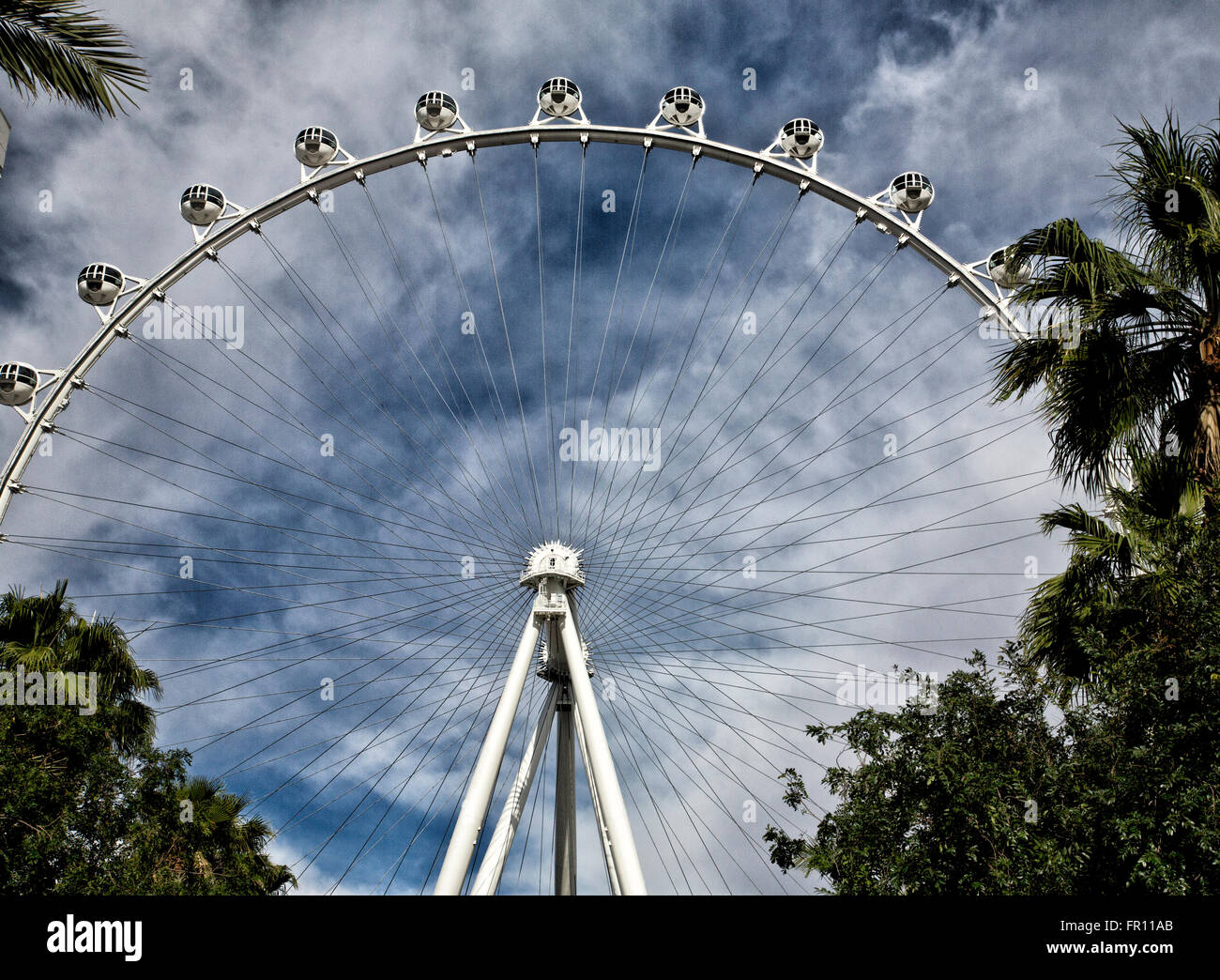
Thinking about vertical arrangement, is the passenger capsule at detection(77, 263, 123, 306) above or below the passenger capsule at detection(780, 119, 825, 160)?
below

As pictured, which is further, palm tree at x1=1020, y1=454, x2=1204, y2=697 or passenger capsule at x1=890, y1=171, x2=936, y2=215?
passenger capsule at x1=890, y1=171, x2=936, y2=215

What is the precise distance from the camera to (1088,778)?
43.4 ft

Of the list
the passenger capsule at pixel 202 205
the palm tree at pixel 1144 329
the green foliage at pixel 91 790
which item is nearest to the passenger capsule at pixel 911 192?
the palm tree at pixel 1144 329

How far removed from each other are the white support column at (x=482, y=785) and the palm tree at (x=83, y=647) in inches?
348

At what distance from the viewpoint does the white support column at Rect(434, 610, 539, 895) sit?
21750 millimetres

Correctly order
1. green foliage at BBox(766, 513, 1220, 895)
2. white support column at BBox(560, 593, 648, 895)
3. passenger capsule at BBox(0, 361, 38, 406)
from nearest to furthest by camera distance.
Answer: green foliage at BBox(766, 513, 1220, 895) → white support column at BBox(560, 593, 648, 895) → passenger capsule at BBox(0, 361, 38, 406)

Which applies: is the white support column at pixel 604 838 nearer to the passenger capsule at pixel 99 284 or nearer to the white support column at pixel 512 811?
the white support column at pixel 512 811

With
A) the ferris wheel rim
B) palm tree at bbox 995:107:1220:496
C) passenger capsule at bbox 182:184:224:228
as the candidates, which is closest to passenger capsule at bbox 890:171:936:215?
the ferris wheel rim

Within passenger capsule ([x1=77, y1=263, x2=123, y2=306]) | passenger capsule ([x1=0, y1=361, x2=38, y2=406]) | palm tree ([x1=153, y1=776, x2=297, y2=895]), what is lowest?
palm tree ([x1=153, y1=776, x2=297, y2=895])

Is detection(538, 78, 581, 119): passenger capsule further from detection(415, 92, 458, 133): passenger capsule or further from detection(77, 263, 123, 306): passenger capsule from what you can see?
detection(77, 263, 123, 306): passenger capsule

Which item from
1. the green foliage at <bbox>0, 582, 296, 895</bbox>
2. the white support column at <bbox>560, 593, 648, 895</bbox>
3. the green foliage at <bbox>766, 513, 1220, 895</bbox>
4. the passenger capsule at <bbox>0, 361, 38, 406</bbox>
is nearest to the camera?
the green foliage at <bbox>766, 513, 1220, 895</bbox>

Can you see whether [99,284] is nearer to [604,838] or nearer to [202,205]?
[202,205]

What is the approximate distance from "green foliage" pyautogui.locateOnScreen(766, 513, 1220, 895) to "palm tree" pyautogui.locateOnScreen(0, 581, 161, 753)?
18.2 m

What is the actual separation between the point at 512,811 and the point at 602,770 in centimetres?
356
